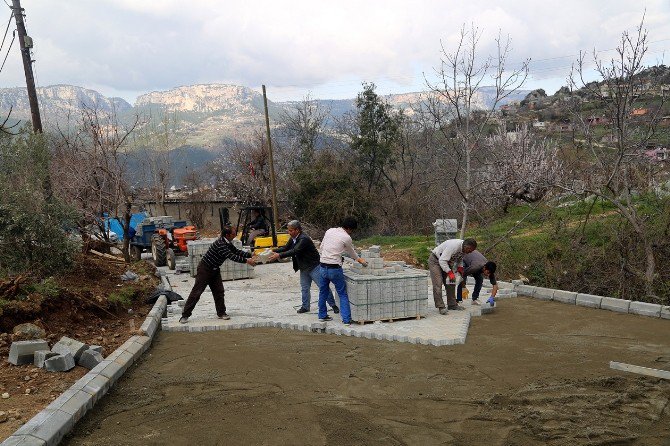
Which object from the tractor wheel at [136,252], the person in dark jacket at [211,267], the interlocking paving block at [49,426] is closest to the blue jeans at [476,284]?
the person in dark jacket at [211,267]

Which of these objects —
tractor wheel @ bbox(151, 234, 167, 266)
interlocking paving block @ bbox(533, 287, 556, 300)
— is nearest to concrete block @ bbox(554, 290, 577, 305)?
interlocking paving block @ bbox(533, 287, 556, 300)

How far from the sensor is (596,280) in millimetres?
11891

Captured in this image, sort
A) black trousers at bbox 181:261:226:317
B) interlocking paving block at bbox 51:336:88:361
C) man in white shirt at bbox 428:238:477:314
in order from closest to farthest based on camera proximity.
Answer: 1. interlocking paving block at bbox 51:336:88:361
2. black trousers at bbox 181:261:226:317
3. man in white shirt at bbox 428:238:477:314

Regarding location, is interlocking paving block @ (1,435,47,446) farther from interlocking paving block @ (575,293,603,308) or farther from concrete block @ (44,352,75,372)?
interlocking paving block @ (575,293,603,308)

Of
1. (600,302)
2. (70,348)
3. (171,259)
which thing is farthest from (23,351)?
(171,259)

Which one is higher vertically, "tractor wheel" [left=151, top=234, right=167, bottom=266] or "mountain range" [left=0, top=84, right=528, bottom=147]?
"mountain range" [left=0, top=84, right=528, bottom=147]

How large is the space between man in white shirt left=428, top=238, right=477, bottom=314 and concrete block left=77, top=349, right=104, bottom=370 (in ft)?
16.9

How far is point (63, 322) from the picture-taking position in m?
7.76

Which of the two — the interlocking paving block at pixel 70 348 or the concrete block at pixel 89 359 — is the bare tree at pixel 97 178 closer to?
the interlocking paving block at pixel 70 348

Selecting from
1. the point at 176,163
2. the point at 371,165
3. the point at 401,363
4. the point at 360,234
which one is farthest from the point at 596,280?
the point at 176,163

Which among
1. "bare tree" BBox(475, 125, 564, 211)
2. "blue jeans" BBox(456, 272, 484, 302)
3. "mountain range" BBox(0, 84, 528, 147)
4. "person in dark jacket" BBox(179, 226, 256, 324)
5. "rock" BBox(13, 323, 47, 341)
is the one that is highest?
"mountain range" BBox(0, 84, 528, 147)

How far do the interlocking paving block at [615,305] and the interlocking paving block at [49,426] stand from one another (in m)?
8.33

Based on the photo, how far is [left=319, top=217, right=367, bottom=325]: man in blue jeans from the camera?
824 cm

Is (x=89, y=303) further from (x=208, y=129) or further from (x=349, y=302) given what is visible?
(x=208, y=129)
